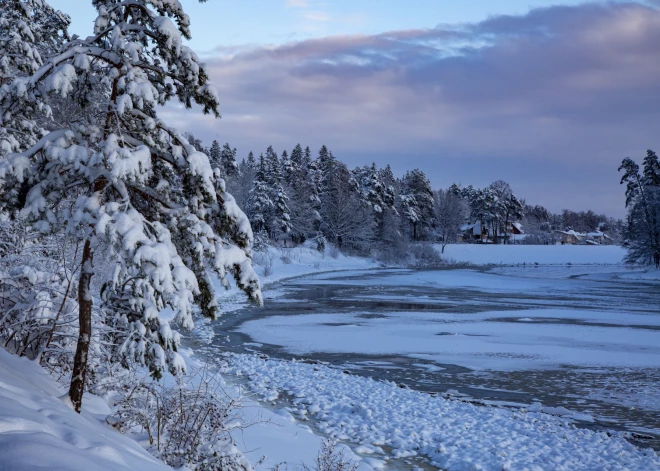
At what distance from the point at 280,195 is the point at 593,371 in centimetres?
5553

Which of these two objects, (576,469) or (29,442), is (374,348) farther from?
(29,442)

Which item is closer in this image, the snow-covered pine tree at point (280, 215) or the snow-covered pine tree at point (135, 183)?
the snow-covered pine tree at point (135, 183)

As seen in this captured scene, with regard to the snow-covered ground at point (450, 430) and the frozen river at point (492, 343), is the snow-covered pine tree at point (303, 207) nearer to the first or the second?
the frozen river at point (492, 343)

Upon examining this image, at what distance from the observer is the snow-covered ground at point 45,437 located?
328 cm

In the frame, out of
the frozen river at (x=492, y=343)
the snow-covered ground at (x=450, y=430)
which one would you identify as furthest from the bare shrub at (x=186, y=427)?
the frozen river at (x=492, y=343)

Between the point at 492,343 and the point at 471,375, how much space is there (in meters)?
5.10

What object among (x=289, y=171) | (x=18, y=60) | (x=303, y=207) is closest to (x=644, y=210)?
(x=303, y=207)

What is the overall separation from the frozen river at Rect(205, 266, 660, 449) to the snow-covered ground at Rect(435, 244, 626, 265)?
44155 mm

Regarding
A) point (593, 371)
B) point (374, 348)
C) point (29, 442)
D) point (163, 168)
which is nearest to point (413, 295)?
point (374, 348)

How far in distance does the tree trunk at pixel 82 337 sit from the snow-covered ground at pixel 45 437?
152mm

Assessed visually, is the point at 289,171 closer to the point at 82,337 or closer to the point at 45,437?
the point at 82,337

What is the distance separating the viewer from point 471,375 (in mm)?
15367

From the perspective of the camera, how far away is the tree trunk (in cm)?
644

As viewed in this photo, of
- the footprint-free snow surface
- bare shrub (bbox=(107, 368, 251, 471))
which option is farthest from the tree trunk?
the footprint-free snow surface
